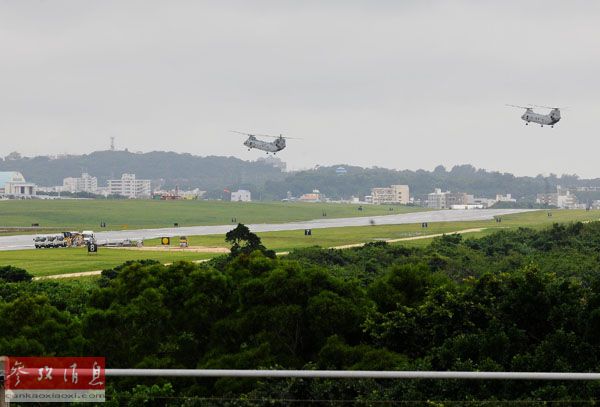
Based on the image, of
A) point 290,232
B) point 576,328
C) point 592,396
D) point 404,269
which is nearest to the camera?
point 592,396

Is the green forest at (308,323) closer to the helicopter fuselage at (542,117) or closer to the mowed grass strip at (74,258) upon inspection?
the mowed grass strip at (74,258)

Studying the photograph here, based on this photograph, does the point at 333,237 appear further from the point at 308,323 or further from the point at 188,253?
the point at 308,323

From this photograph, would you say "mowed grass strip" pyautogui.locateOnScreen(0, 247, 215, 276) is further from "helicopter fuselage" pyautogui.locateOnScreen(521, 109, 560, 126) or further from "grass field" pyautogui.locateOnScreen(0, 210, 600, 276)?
"helicopter fuselage" pyautogui.locateOnScreen(521, 109, 560, 126)

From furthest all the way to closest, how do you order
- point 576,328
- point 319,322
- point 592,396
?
point 319,322, point 576,328, point 592,396

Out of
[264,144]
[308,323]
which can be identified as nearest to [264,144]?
[264,144]

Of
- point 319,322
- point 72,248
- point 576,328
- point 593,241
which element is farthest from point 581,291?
point 72,248

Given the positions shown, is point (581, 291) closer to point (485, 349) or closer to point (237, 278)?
point (485, 349)

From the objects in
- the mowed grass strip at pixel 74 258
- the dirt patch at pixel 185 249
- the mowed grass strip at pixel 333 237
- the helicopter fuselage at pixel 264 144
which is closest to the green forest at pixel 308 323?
the mowed grass strip at pixel 74 258
